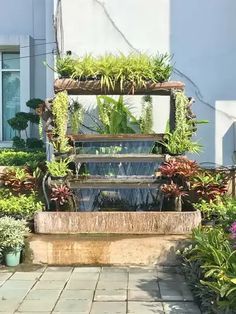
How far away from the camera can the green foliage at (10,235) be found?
20.0 feet

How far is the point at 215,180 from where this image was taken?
748 cm

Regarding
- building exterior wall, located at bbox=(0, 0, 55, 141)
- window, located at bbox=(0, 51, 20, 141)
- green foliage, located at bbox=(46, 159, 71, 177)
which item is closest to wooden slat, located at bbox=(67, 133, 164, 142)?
green foliage, located at bbox=(46, 159, 71, 177)

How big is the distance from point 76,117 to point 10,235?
3.49 meters

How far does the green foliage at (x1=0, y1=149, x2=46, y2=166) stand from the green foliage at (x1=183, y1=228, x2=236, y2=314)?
4518 millimetres

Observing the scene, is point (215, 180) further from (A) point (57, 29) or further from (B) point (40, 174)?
(A) point (57, 29)

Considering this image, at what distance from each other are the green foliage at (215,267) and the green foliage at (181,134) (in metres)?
2.03

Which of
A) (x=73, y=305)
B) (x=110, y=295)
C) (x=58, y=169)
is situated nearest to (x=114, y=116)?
(x=58, y=169)

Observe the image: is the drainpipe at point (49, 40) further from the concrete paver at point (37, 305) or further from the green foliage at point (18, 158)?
the concrete paver at point (37, 305)

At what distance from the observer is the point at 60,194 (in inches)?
270

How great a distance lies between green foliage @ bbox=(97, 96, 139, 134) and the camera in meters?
9.33

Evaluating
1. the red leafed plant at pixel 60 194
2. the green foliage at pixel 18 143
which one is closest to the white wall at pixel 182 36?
the green foliage at pixel 18 143

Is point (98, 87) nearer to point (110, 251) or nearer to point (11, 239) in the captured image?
point (110, 251)

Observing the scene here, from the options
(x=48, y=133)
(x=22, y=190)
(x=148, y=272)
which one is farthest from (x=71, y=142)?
(x=148, y=272)

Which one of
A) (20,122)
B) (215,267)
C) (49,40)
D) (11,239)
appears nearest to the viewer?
(215,267)
